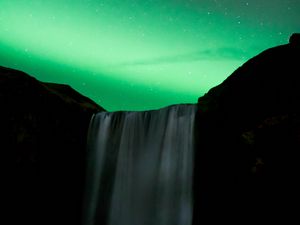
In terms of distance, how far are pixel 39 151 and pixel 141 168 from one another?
356cm

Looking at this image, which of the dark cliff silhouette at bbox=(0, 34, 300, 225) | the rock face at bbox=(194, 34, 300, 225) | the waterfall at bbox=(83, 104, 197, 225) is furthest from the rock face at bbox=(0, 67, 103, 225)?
the rock face at bbox=(194, 34, 300, 225)

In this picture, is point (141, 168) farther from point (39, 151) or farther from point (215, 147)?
point (39, 151)

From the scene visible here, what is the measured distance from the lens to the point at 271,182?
20.5ft

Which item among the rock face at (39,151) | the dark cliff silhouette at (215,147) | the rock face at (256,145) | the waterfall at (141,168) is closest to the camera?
the rock face at (256,145)

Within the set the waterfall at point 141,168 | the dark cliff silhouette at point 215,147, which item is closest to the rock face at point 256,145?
the dark cliff silhouette at point 215,147

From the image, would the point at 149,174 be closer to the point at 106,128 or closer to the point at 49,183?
the point at 106,128

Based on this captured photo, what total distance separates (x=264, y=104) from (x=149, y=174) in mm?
4751

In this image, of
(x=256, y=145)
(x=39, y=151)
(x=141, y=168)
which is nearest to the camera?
(x=256, y=145)

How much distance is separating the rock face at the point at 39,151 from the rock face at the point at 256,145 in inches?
202

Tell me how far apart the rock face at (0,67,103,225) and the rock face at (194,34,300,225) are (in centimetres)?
513

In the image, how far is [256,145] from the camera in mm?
6582

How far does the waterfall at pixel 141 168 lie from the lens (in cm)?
911

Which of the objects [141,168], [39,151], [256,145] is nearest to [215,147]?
[256,145]

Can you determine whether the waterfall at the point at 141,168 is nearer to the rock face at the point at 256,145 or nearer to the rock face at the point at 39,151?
the rock face at the point at 39,151
